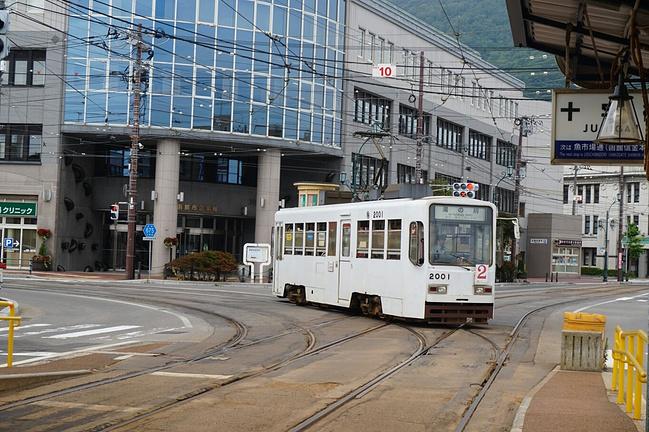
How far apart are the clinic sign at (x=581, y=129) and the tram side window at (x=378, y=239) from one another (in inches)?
486

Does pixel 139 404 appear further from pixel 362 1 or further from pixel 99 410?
pixel 362 1

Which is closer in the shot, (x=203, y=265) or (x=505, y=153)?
(x=203, y=265)

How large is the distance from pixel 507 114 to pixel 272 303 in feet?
183

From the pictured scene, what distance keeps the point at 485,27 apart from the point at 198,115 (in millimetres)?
Answer: 56833

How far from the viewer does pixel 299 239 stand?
28250 millimetres

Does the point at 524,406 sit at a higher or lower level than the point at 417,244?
lower

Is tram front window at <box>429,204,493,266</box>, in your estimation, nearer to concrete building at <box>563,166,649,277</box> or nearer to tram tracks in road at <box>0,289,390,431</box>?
tram tracks in road at <box>0,289,390,431</box>

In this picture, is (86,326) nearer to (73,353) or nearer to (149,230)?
(73,353)

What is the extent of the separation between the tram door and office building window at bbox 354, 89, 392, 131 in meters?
36.0

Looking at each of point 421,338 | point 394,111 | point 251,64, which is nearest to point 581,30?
point 421,338

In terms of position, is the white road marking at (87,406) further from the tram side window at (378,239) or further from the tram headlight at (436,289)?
the tram side window at (378,239)

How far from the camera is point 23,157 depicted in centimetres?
5519

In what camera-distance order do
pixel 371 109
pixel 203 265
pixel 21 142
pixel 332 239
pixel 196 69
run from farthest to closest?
pixel 371 109 < pixel 21 142 < pixel 196 69 < pixel 203 265 < pixel 332 239

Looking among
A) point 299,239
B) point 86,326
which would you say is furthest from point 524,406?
point 299,239
